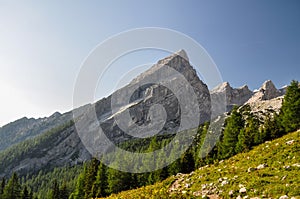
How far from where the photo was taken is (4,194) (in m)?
75.8

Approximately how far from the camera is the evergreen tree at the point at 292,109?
155 feet

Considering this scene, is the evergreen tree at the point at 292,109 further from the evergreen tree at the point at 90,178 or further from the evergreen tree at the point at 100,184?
the evergreen tree at the point at 90,178

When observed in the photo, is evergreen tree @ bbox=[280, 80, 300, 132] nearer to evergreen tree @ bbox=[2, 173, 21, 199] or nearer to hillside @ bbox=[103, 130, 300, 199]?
hillside @ bbox=[103, 130, 300, 199]

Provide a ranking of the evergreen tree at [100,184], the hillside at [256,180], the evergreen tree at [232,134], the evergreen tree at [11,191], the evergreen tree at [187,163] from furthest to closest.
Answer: the evergreen tree at [11,191] → the evergreen tree at [100,184] → the evergreen tree at [187,163] → the evergreen tree at [232,134] → the hillside at [256,180]

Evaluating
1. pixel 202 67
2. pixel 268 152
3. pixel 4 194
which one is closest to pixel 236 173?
pixel 268 152

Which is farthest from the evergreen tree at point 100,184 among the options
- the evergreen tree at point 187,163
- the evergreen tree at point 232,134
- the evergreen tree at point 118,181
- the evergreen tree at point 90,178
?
the evergreen tree at point 232,134

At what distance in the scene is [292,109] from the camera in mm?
49156

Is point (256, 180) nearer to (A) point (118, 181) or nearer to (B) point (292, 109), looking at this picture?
(B) point (292, 109)

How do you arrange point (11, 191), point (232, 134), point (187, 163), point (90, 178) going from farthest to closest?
1. point (11, 191)
2. point (90, 178)
3. point (187, 163)
4. point (232, 134)

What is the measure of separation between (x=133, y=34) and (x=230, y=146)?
33.9 m

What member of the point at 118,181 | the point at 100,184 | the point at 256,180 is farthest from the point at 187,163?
the point at 256,180

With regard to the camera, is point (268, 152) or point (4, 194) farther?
point (4, 194)

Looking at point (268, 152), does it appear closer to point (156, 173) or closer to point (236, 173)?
point (236, 173)

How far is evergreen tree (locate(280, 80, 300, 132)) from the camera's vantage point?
4725 cm
